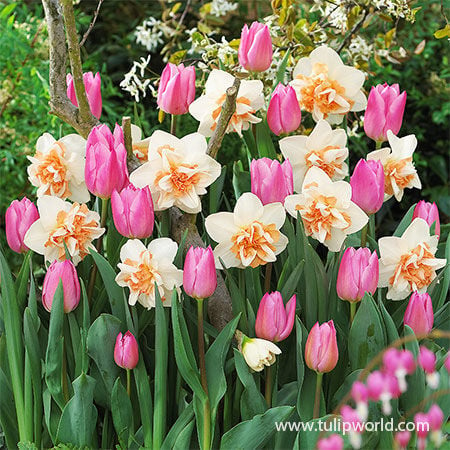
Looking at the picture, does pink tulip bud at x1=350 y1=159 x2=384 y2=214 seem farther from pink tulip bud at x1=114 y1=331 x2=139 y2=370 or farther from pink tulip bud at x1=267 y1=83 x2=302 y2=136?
pink tulip bud at x1=114 y1=331 x2=139 y2=370

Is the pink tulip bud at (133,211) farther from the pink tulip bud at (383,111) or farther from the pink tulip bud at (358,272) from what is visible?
the pink tulip bud at (383,111)

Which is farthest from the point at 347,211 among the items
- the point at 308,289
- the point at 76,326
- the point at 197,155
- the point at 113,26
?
the point at 113,26

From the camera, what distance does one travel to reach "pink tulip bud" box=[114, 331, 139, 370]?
3.27ft

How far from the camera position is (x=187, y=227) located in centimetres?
115

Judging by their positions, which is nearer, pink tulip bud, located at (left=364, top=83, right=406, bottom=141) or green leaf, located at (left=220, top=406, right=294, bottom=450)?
green leaf, located at (left=220, top=406, right=294, bottom=450)

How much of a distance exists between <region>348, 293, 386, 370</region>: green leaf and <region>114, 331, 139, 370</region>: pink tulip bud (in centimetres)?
29

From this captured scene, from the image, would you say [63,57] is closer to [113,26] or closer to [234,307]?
[234,307]

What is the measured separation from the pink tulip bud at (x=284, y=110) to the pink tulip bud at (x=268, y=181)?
14cm

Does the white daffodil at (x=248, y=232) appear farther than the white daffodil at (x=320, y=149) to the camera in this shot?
No

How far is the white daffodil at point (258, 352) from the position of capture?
948 mm

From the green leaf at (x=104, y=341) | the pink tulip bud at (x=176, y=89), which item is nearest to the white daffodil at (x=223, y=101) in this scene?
the pink tulip bud at (x=176, y=89)

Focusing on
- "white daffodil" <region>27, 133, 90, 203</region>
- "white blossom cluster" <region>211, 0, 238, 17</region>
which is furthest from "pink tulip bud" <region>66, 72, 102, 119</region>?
"white blossom cluster" <region>211, 0, 238, 17</region>

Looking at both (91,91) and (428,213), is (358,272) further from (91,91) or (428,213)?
(91,91)

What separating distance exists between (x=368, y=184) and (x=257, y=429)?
0.37 metres
